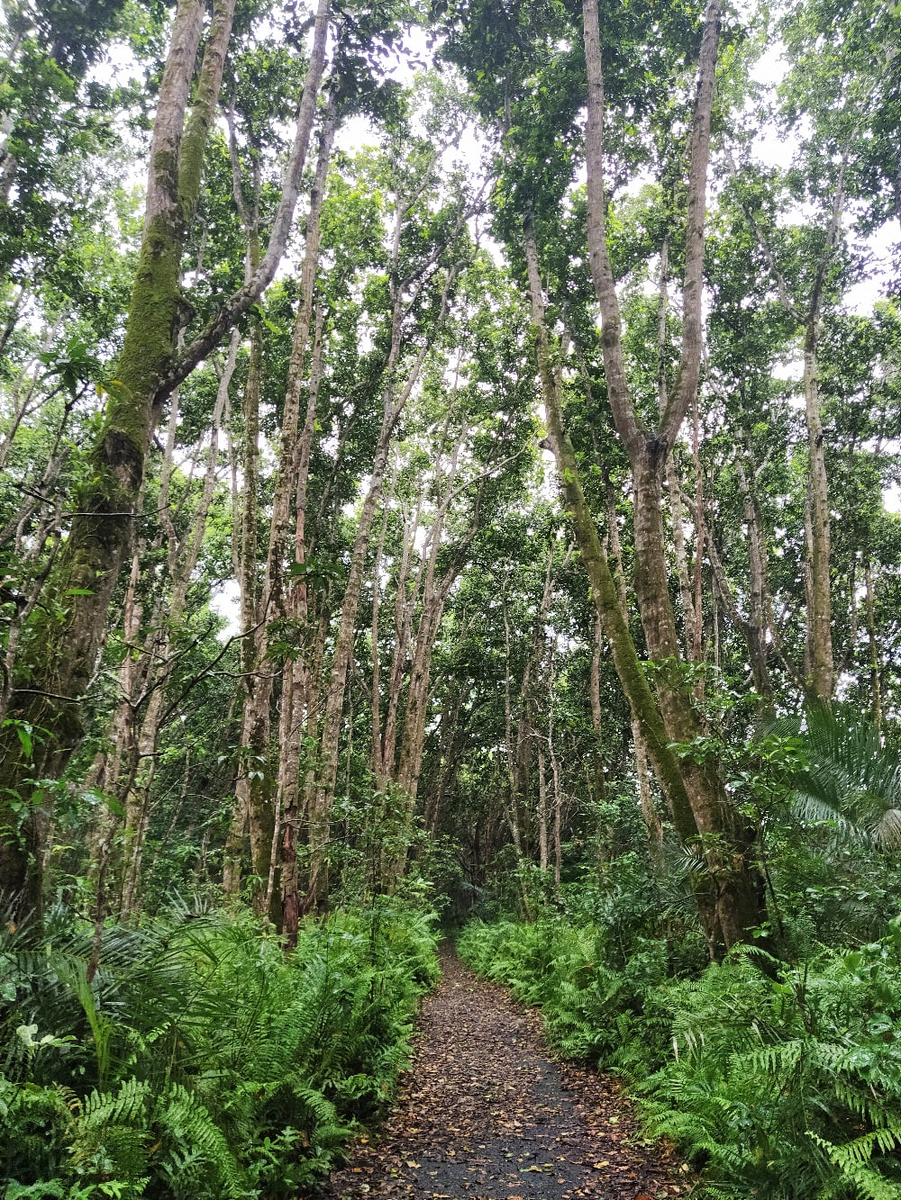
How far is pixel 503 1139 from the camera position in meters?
4.98

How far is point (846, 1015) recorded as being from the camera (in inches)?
131

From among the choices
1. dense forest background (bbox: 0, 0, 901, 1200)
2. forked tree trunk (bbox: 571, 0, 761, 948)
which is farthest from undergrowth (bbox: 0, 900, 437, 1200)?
forked tree trunk (bbox: 571, 0, 761, 948)

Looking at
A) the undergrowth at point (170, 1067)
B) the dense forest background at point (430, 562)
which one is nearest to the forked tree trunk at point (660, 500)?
the dense forest background at point (430, 562)

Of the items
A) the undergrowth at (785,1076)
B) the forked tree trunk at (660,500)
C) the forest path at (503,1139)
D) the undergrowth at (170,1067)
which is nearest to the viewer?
the undergrowth at (170,1067)

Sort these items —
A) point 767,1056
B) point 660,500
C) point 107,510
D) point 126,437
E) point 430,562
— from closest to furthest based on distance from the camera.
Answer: point 767,1056
point 107,510
point 126,437
point 660,500
point 430,562

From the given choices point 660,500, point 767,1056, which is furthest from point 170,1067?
point 660,500

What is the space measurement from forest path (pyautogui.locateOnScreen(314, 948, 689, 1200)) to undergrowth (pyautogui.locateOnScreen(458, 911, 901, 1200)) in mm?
351

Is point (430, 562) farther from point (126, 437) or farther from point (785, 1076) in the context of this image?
point (785, 1076)

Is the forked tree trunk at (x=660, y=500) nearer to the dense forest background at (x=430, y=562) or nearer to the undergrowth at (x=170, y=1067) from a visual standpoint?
the dense forest background at (x=430, y=562)

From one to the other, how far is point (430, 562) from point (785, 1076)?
13.3 m

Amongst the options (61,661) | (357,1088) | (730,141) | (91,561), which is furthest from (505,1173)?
(730,141)

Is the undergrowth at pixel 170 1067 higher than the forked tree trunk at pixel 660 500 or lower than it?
lower

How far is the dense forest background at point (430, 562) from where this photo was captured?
3.29 meters

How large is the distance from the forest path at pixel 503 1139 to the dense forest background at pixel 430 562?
1.15ft
